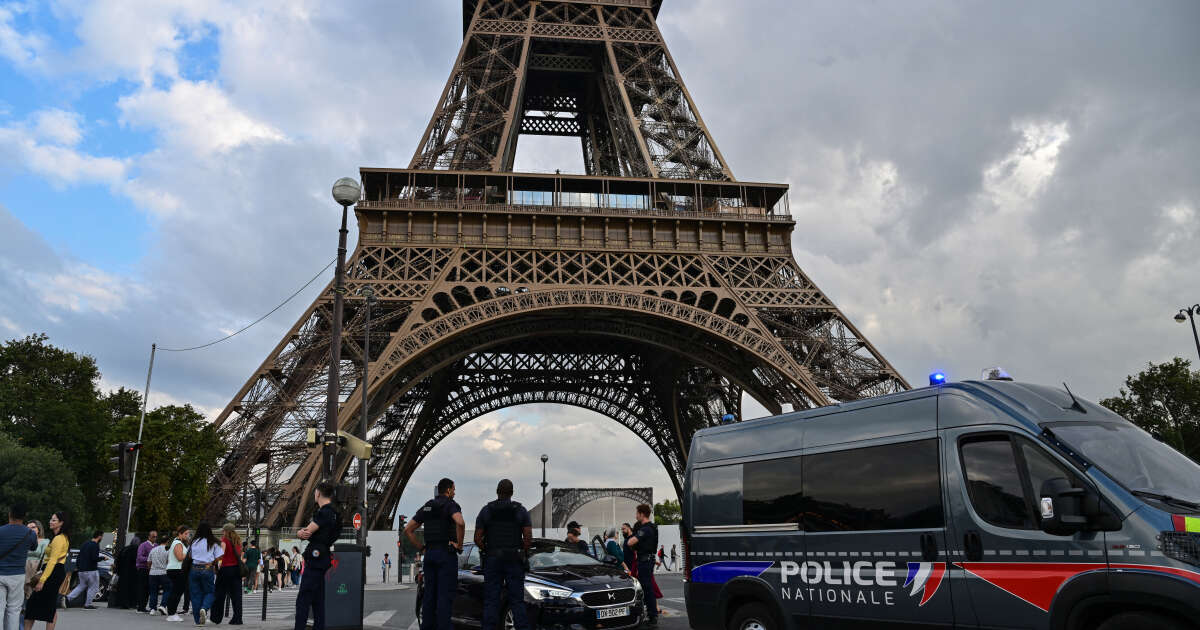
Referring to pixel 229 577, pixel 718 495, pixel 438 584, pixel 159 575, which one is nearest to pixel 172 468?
pixel 159 575

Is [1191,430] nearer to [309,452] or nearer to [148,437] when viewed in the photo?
[309,452]

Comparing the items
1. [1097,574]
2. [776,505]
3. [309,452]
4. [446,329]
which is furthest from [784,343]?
[1097,574]

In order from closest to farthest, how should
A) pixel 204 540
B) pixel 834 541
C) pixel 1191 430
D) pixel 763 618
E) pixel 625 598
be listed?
pixel 834 541, pixel 763 618, pixel 625 598, pixel 204 540, pixel 1191 430

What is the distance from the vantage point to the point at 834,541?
6.73 meters

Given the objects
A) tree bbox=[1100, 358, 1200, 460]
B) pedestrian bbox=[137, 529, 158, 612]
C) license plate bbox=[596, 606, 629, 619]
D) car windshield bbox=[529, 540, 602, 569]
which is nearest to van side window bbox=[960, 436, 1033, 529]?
license plate bbox=[596, 606, 629, 619]

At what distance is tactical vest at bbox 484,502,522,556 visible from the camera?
27.6 feet

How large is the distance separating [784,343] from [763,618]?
20.6 meters

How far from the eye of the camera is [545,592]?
944cm

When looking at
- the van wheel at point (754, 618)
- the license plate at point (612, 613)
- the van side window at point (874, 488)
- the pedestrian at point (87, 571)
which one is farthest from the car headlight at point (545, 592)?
the pedestrian at point (87, 571)

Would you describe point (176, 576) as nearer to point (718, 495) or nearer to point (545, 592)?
point (545, 592)

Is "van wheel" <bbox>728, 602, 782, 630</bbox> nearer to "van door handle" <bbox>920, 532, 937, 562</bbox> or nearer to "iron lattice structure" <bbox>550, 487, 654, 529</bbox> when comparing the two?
"van door handle" <bbox>920, 532, 937, 562</bbox>

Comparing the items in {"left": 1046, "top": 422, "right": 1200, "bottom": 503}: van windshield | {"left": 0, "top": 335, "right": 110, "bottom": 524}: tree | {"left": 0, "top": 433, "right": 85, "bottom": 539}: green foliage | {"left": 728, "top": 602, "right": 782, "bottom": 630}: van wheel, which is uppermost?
{"left": 0, "top": 335, "right": 110, "bottom": 524}: tree

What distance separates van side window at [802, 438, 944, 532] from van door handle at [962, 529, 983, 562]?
25 centimetres

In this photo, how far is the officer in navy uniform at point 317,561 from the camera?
816 cm
